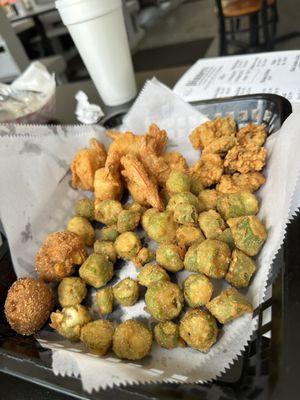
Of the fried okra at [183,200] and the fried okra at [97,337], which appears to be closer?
the fried okra at [97,337]

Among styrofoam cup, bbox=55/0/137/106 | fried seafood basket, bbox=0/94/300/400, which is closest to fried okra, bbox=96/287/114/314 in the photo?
fried seafood basket, bbox=0/94/300/400

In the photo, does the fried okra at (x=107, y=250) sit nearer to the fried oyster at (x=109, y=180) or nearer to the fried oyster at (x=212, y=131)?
the fried oyster at (x=109, y=180)

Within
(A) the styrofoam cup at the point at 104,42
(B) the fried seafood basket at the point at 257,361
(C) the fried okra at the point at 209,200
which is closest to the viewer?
(B) the fried seafood basket at the point at 257,361

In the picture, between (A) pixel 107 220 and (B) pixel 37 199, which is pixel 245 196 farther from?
(B) pixel 37 199

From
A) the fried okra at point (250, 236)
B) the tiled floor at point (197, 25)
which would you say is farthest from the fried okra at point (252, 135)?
the tiled floor at point (197, 25)

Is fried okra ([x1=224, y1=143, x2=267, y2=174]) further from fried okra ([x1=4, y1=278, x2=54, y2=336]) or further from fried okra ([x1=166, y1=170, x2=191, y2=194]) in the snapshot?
fried okra ([x1=4, y1=278, x2=54, y2=336])

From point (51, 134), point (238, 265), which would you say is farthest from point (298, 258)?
point (51, 134)
